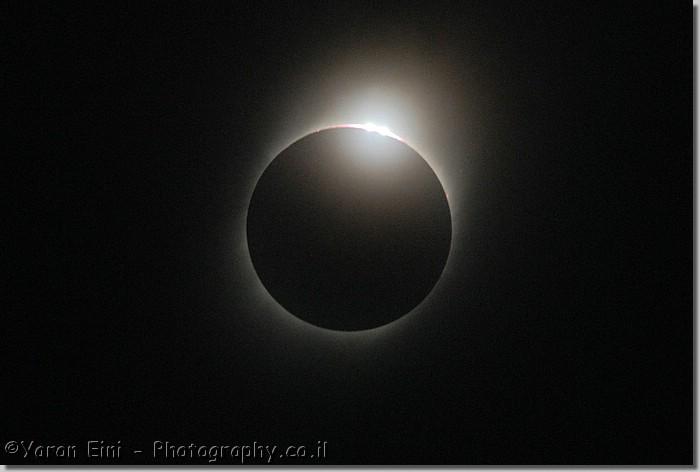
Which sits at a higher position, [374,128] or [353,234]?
[374,128]

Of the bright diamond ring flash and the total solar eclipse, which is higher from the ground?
the bright diamond ring flash

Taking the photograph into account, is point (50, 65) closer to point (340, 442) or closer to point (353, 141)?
point (353, 141)

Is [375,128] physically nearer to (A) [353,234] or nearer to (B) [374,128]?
(B) [374,128]

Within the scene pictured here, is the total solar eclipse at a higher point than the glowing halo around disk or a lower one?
lower

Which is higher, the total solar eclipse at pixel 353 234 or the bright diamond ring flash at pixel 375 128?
the bright diamond ring flash at pixel 375 128

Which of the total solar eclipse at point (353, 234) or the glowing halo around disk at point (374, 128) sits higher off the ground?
the glowing halo around disk at point (374, 128)

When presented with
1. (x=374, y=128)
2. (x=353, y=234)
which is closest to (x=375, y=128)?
(x=374, y=128)

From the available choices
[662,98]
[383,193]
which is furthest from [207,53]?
[662,98]

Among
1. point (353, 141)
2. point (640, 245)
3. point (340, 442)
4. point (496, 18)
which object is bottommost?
point (340, 442)
